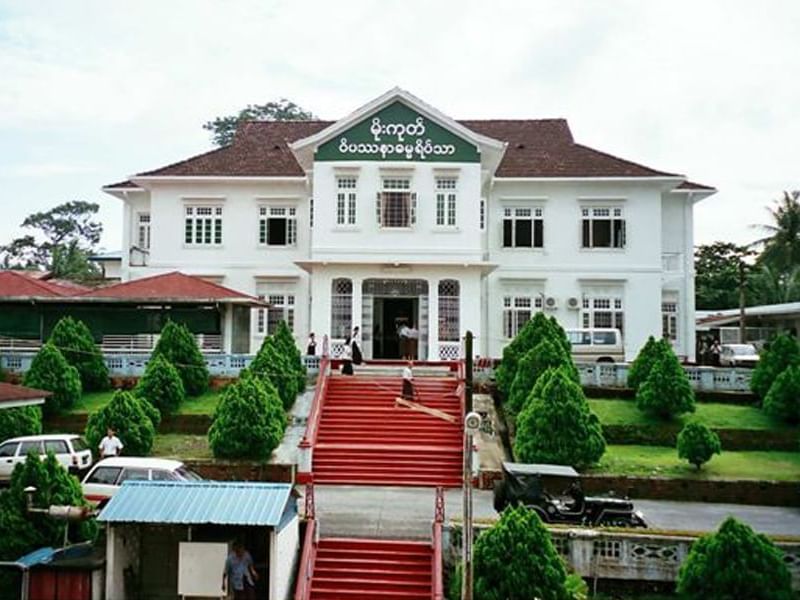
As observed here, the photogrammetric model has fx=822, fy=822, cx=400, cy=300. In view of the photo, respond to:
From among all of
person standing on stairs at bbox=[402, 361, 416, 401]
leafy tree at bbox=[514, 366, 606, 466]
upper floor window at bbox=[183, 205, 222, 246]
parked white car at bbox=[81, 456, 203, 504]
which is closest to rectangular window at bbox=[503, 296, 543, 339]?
person standing on stairs at bbox=[402, 361, 416, 401]

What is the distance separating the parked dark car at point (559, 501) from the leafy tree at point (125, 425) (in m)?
8.27

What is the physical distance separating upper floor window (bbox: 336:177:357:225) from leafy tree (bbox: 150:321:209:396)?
22.9 ft

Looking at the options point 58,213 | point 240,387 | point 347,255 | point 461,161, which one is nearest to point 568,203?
point 461,161

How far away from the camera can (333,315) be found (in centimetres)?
2780

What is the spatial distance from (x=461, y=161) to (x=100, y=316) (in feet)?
42.1

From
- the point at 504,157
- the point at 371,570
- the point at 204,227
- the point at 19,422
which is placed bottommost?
the point at 371,570

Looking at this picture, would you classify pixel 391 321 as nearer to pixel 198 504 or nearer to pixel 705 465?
pixel 705 465

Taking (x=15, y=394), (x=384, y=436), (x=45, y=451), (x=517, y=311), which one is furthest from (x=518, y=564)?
(x=517, y=311)

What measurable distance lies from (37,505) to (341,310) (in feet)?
52.3

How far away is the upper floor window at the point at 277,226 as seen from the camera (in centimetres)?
3203

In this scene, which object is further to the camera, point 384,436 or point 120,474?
point 384,436

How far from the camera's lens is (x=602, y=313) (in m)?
31.1

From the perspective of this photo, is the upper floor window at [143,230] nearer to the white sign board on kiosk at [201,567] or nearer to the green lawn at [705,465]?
the green lawn at [705,465]

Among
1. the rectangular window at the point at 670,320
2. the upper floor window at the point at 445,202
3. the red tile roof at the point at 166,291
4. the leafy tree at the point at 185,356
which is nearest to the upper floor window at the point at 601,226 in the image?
the rectangular window at the point at 670,320
